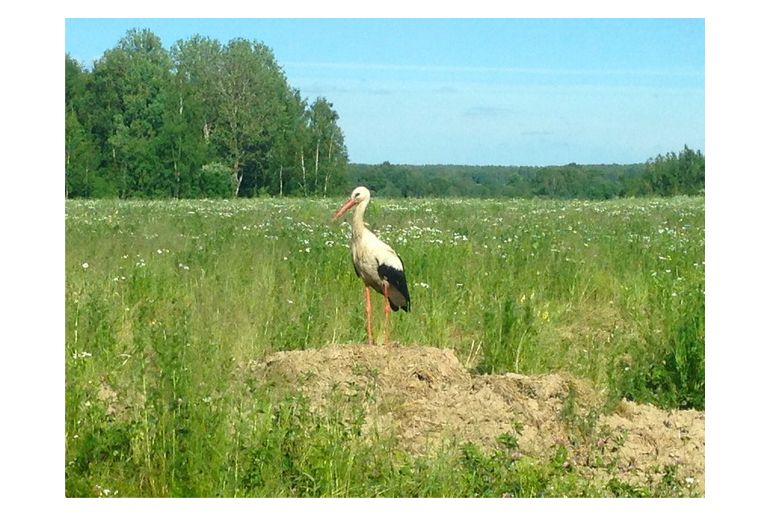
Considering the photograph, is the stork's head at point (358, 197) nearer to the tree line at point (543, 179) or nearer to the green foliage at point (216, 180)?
the tree line at point (543, 179)

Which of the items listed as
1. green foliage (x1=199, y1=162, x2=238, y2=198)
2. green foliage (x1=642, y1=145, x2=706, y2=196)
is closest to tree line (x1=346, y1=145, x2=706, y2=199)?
green foliage (x1=642, y1=145, x2=706, y2=196)

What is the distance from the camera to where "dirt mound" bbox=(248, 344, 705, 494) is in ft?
22.2

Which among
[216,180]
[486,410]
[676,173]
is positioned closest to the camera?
[486,410]

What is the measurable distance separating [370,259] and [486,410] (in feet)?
5.93

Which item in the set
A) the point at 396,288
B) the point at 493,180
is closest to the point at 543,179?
the point at 493,180

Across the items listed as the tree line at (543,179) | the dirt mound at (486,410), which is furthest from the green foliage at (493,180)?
the dirt mound at (486,410)

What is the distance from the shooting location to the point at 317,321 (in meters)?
8.87

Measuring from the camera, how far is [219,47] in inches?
368

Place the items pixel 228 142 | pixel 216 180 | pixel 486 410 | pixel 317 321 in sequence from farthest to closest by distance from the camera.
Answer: pixel 216 180, pixel 228 142, pixel 317 321, pixel 486 410

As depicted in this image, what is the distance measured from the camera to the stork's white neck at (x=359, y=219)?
324 inches

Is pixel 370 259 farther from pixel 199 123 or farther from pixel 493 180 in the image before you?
pixel 199 123

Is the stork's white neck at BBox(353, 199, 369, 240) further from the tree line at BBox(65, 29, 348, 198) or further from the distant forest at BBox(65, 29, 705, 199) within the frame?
the tree line at BBox(65, 29, 348, 198)
